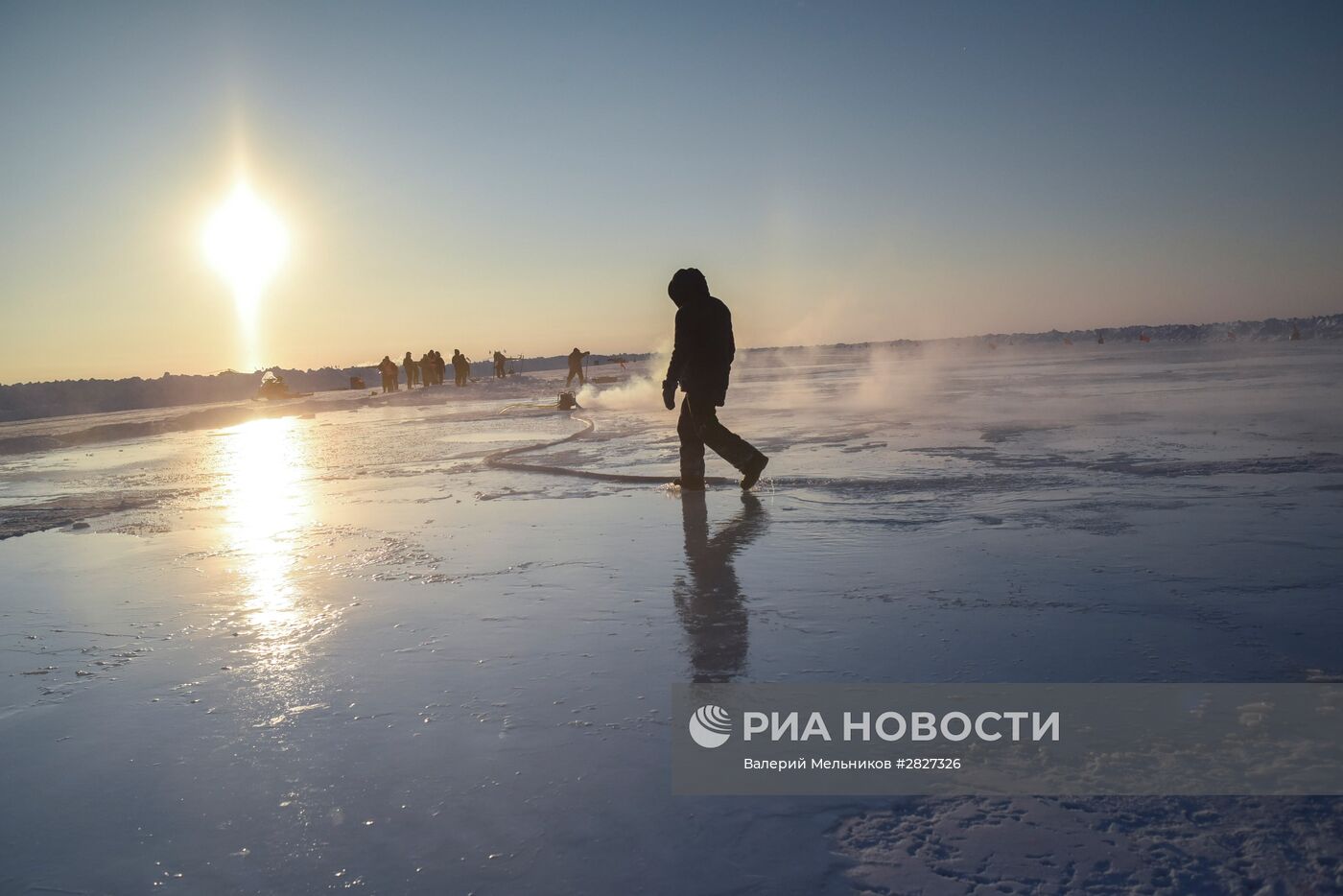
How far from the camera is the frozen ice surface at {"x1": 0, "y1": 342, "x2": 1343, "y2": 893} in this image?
195 centimetres

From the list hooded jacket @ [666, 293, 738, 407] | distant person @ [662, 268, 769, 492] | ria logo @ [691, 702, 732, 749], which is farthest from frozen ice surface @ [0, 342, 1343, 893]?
hooded jacket @ [666, 293, 738, 407]

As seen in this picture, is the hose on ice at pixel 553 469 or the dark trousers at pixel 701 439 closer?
the dark trousers at pixel 701 439

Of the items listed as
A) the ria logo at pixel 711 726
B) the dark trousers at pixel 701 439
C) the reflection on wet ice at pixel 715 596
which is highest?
the dark trousers at pixel 701 439

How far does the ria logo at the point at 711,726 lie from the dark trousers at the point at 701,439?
15.7ft

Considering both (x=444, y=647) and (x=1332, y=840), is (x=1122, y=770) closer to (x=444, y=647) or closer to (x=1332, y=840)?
(x=1332, y=840)

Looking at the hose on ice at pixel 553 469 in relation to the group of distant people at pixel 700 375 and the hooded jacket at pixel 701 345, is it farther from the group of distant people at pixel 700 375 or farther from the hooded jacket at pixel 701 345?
the hooded jacket at pixel 701 345

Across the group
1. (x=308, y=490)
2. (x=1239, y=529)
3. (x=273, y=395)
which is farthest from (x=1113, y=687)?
(x=273, y=395)

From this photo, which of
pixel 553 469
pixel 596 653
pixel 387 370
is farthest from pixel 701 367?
pixel 387 370

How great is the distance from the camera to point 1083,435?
10.4m

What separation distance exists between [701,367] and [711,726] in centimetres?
516

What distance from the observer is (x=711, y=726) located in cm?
265

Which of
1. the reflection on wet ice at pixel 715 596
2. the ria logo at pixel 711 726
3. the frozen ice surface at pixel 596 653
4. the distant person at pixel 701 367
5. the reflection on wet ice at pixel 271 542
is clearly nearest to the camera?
the frozen ice surface at pixel 596 653

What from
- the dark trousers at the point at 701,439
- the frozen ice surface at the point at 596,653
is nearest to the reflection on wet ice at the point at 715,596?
the frozen ice surface at the point at 596,653

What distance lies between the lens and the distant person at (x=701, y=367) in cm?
748
